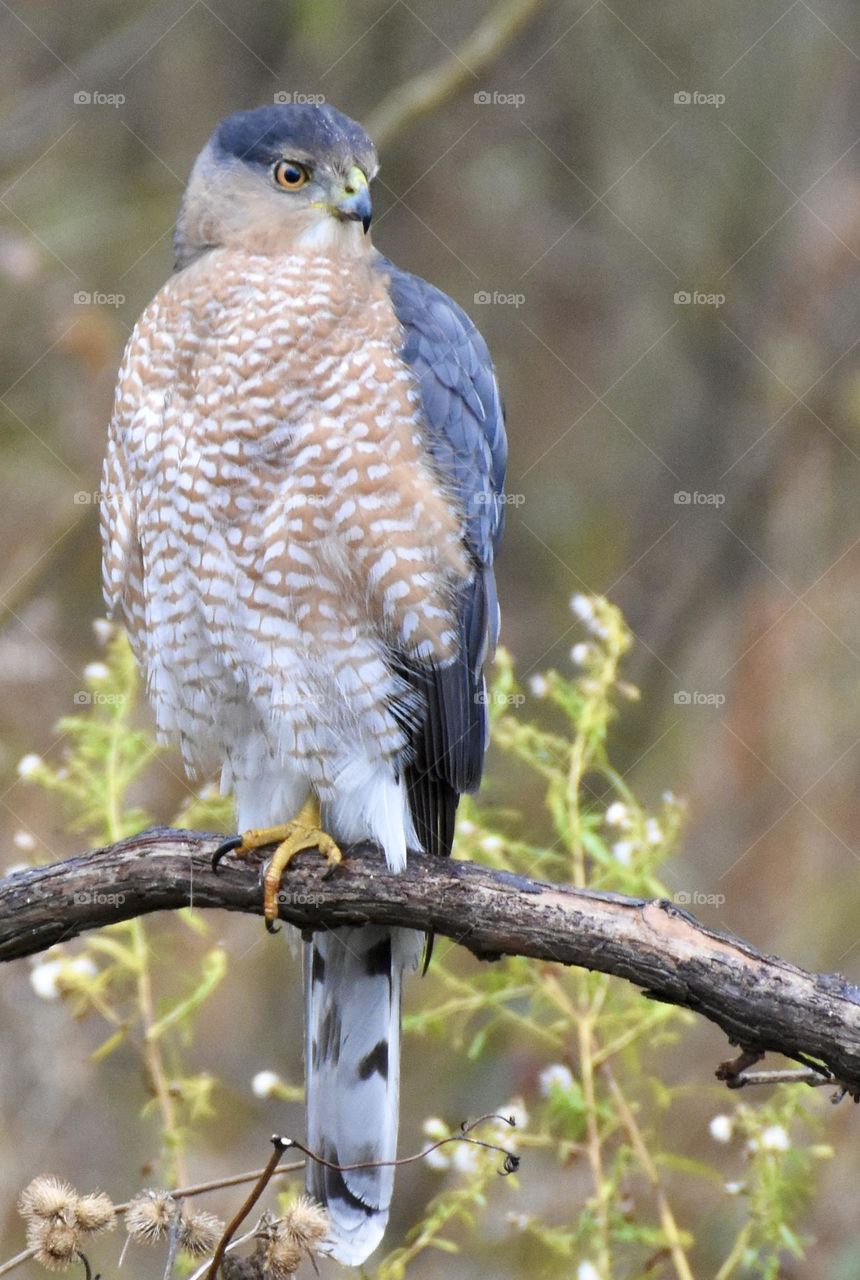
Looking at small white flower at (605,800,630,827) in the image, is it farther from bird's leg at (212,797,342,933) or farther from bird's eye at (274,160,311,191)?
bird's eye at (274,160,311,191)

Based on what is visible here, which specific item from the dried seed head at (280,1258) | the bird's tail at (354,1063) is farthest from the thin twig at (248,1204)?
the bird's tail at (354,1063)

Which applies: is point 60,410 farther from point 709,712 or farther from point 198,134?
point 709,712

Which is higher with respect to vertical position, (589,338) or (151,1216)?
(589,338)

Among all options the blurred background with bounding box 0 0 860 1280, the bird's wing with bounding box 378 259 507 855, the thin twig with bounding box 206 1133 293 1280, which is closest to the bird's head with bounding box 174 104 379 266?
the bird's wing with bounding box 378 259 507 855

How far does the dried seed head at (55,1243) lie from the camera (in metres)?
2.22

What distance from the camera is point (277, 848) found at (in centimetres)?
314

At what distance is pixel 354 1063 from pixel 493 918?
81cm

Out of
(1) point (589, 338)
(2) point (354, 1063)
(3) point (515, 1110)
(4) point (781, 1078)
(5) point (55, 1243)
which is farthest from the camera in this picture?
(1) point (589, 338)

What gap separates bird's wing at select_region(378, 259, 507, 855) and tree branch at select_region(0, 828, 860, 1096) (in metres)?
0.26

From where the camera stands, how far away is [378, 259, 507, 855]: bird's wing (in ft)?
10.7

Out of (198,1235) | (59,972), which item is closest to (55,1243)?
(198,1235)

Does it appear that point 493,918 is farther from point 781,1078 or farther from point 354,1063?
point 354,1063

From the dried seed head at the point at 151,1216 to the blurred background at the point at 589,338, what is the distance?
2.73 m

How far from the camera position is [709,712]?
→ 538 centimetres
